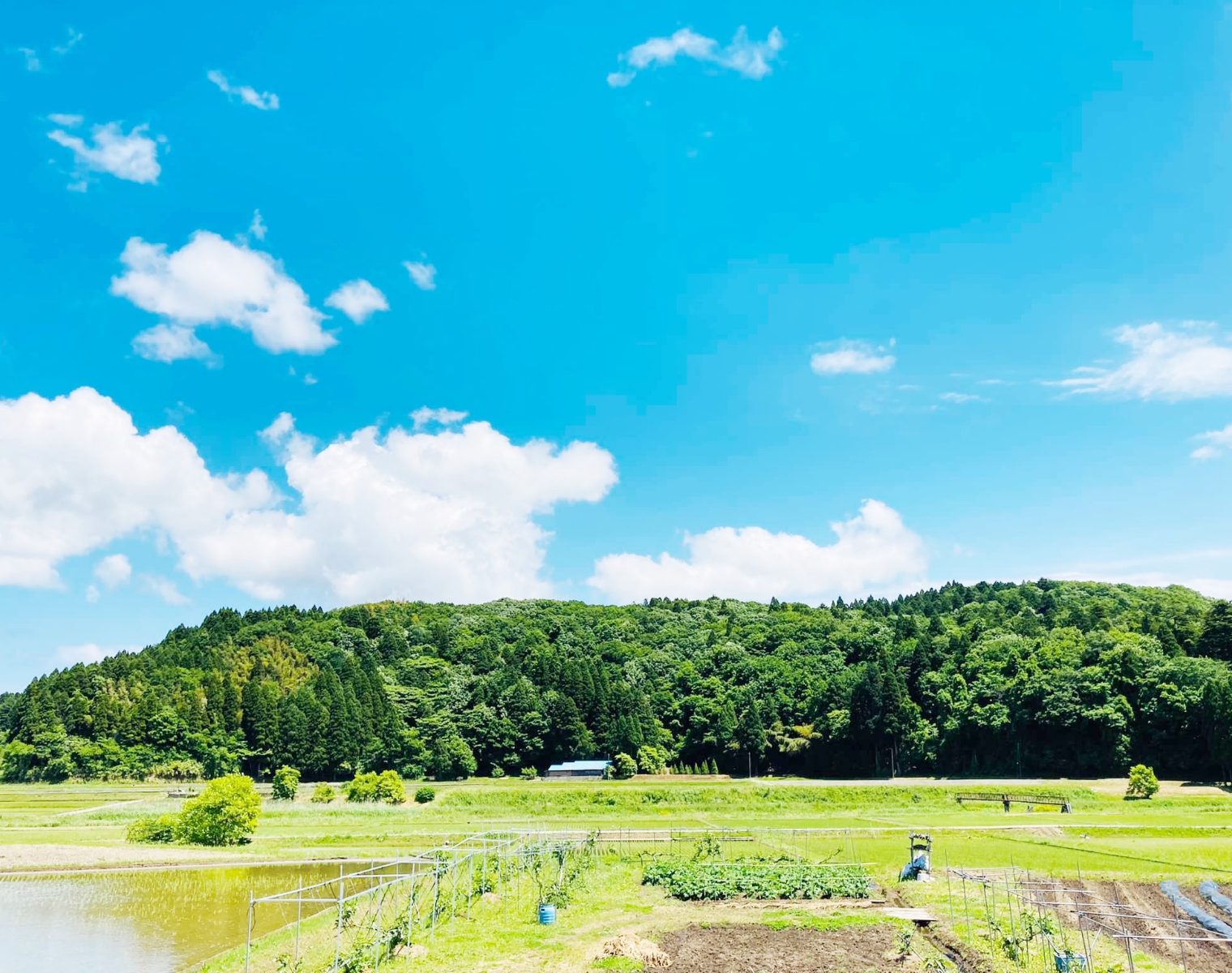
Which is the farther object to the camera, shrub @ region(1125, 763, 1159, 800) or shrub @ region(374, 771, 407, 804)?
shrub @ region(374, 771, 407, 804)

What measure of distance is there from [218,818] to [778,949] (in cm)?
3736

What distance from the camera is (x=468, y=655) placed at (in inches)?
5022

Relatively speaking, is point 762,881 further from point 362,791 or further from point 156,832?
point 362,791

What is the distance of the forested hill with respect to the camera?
251 feet

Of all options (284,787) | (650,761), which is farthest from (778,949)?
(650,761)

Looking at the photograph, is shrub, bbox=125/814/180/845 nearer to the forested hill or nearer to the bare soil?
the forested hill

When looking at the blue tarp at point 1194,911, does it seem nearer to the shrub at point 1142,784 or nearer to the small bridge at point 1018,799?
the small bridge at point 1018,799

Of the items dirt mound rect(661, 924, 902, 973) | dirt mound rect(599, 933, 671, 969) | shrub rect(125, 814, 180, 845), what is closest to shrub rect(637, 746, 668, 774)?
shrub rect(125, 814, 180, 845)

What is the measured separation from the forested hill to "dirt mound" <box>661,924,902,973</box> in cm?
6175

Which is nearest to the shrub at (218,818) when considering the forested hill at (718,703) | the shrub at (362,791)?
the shrub at (362,791)

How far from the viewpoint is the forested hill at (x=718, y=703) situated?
76.6 metres

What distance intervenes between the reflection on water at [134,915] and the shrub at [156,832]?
1001 centimetres

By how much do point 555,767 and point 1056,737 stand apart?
167 ft

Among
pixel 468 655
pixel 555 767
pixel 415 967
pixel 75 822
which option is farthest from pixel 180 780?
pixel 415 967
